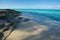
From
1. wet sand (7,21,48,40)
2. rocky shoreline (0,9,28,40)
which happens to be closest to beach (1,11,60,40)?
wet sand (7,21,48,40)

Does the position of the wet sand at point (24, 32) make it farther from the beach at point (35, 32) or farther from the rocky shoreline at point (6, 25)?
the rocky shoreline at point (6, 25)

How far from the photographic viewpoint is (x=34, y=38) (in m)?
4.68

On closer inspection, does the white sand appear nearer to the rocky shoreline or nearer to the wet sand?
the wet sand

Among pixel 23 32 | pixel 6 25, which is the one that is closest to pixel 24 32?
pixel 23 32

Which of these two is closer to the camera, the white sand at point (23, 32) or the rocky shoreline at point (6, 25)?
the white sand at point (23, 32)

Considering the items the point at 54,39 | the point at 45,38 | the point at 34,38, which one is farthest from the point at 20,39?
the point at 54,39

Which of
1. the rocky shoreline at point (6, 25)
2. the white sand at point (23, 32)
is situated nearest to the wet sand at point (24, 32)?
the white sand at point (23, 32)

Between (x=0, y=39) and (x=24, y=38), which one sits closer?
(x=0, y=39)

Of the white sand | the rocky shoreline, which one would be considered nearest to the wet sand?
the white sand

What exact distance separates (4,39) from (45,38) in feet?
5.68

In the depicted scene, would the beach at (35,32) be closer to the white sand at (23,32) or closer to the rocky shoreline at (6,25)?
the white sand at (23,32)

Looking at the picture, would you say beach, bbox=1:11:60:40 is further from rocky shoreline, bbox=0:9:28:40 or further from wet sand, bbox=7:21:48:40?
rocky shoreline, bbox=0:9:28:40

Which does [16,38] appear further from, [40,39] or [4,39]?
[40,39]

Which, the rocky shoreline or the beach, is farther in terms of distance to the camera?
the rocky shoreline
